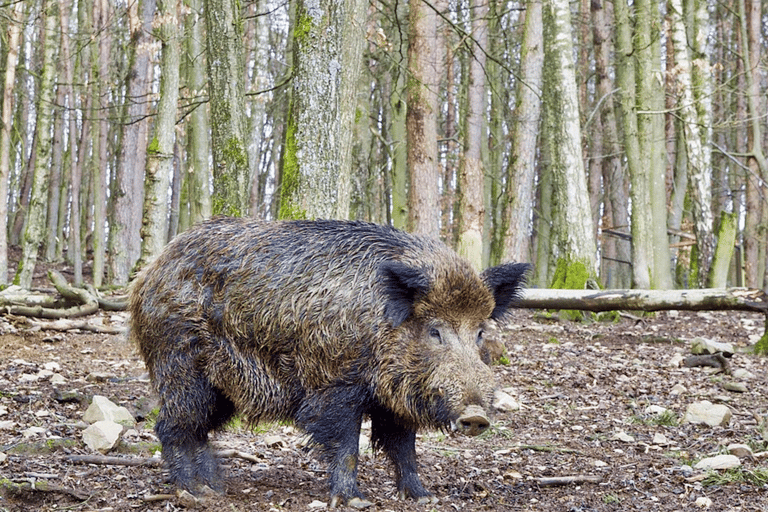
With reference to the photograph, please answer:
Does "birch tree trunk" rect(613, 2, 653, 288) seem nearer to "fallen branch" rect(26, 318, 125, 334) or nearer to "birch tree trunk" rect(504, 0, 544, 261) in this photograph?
"birch tree trunk" rect(504, 0, 544, 261)

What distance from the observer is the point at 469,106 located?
665 inches

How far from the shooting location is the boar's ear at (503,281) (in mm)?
5438

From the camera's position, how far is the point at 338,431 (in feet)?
16.5

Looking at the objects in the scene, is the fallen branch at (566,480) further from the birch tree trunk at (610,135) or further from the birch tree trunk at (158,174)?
the birch tree trunk at (610,135)

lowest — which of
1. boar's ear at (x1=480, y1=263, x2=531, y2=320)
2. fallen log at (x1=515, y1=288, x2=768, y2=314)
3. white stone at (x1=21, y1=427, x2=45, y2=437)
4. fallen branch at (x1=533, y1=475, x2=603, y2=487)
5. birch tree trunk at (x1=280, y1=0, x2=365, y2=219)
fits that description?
fallen branch at (x1=533, y1=475, x2=603, y2=487)

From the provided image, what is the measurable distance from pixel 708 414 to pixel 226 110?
17.2 ft

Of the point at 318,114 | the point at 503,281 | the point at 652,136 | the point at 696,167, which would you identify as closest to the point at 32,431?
the point at 318,114

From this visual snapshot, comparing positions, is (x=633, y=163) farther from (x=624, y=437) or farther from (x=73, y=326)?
(x=73, y=326)

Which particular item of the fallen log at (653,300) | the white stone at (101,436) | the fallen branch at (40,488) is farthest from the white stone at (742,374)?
the fallen branch at (40,488)

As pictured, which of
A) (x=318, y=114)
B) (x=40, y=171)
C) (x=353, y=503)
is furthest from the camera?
(x=40, y=171)

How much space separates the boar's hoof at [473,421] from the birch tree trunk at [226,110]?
12.6 feet

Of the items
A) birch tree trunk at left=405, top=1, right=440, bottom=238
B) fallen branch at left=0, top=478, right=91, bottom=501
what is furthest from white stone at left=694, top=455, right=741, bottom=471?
birch tree trunk at left=405, top=1, right=440, bottom=238

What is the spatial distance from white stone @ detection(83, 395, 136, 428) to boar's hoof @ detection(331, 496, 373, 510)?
8.14ft

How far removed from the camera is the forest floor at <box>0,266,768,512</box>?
507 centimetres
